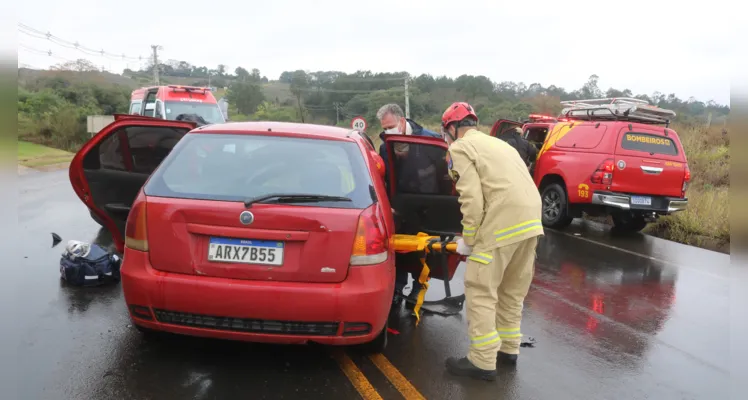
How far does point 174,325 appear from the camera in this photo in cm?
324

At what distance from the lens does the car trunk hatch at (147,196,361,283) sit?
3.14 m

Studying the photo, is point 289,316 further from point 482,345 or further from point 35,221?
point 35,221

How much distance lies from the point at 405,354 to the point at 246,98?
5472 centimetres

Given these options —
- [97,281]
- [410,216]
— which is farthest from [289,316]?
[97,281]

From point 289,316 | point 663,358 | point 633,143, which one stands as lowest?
point 663,358

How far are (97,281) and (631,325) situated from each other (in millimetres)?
4969

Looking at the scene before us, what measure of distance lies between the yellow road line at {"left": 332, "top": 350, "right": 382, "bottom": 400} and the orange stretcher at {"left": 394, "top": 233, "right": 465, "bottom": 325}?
0.83 meters

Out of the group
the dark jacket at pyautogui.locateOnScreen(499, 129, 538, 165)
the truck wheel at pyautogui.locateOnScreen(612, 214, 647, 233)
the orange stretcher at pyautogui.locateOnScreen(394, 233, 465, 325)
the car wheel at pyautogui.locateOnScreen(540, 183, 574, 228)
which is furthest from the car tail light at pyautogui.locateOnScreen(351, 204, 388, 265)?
the truck wheel at pyautogui.locateOnScreen(612, 214, 647, 233)

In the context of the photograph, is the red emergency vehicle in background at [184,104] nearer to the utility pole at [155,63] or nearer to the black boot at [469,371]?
the black boot at [469,371]

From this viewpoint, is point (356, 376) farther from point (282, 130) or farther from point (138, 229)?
point (282, 130)

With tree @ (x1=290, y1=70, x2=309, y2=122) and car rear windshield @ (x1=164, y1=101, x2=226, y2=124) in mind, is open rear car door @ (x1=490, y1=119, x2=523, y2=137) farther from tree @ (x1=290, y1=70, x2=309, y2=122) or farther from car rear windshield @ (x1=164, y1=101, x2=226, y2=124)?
tree @ (x1=290, y1=70, x2=309, y2=122)

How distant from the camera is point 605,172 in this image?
8.80m

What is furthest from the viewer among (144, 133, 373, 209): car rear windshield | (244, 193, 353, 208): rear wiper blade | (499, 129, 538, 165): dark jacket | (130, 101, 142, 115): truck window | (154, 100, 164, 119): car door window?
(130, 101, 142, 115): truck window

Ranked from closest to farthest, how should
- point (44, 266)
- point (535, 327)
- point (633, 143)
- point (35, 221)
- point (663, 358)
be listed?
point (663, 358)
point (535, 327)
point (44, 266)
point (35, 221)
point (633, 143)
